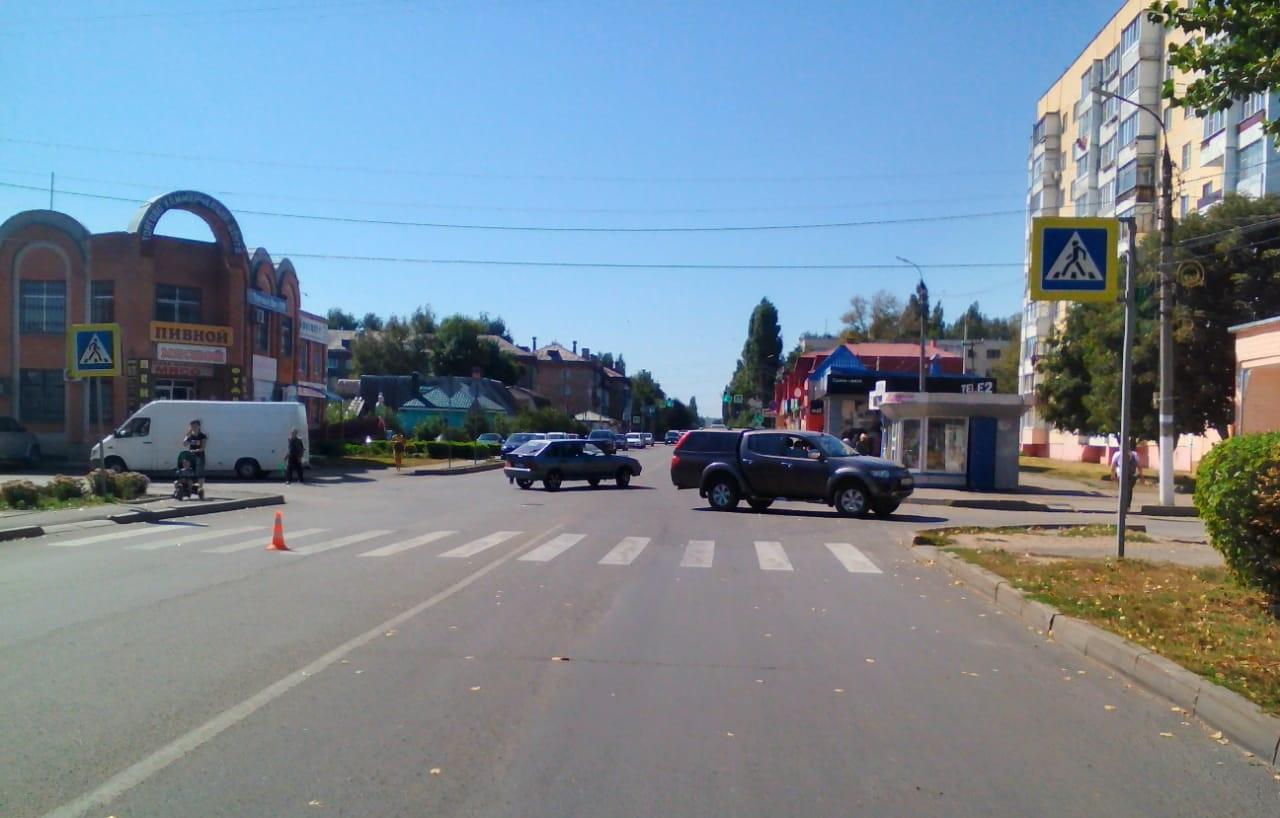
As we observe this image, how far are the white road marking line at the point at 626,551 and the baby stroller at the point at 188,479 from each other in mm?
10932

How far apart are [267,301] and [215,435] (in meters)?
14.0

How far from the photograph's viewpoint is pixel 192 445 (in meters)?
26.5

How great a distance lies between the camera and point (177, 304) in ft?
148

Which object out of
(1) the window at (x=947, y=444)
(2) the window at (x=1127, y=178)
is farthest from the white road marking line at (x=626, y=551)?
(2) the window at (x=1127, y=178)

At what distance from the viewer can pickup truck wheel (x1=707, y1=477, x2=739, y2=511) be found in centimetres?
2597

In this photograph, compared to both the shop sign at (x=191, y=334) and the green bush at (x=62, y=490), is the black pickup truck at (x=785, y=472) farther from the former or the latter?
the shop sign at (x=191, y=334)

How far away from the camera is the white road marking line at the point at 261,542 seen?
1605 cm

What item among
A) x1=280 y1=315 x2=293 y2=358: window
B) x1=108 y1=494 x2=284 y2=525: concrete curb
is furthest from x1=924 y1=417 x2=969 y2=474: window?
x1=280 y1=315 x2=293 y2=358: window

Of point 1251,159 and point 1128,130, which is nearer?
point 1251,159

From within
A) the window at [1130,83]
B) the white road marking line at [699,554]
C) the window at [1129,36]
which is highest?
the window at [1129,36]

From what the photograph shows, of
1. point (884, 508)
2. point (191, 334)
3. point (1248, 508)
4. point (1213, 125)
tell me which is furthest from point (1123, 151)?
point (1248, 508)

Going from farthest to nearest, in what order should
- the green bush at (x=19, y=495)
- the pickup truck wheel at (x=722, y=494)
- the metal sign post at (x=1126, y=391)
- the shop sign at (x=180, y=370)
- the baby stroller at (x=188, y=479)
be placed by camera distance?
the shop sign at (x=180, y=370) < the pickup truck wheel at (x=722, y=494) < the baby stroller at (x=188, y=479) < the green bush at (x=19, y=495) < the metal sign post at (x=1126, y=391)

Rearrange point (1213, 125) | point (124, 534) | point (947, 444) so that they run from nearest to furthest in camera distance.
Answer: point (124, 534), point (947, 444), point (1213, 125)

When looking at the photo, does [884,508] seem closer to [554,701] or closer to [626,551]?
[626,551]
